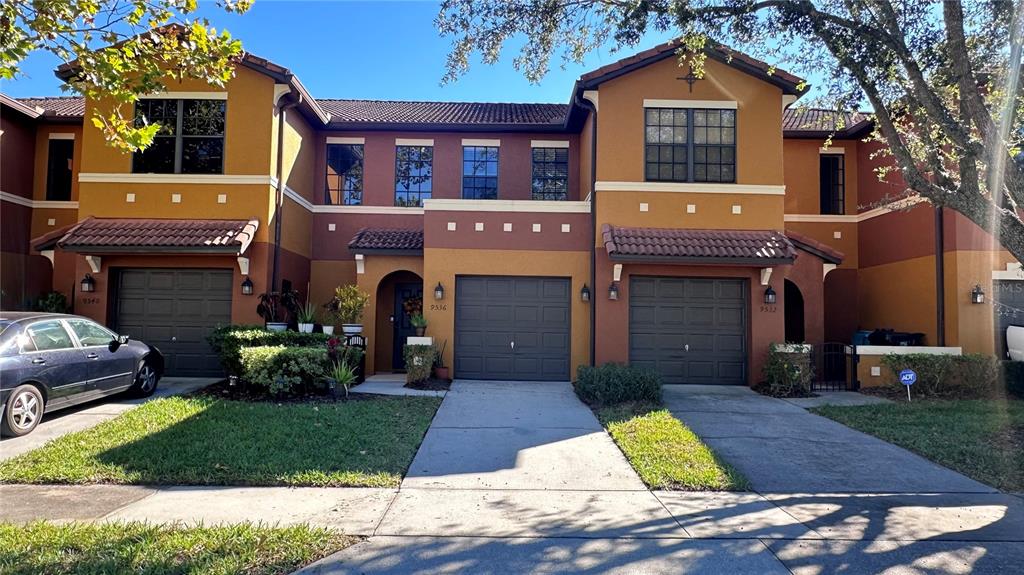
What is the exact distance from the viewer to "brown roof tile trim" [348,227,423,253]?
1247 centimetres

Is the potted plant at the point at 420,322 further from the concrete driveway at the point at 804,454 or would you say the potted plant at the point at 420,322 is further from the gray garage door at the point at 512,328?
the concrete driveway at the point at 804,454

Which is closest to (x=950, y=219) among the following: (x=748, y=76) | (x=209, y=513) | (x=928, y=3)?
(x=748, y=76)

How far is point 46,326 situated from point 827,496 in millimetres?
9960

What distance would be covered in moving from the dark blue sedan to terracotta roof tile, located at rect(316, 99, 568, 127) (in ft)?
27.5

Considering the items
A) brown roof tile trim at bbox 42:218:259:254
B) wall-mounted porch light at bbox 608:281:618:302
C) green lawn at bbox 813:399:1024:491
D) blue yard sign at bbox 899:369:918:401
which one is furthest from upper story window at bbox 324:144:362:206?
blue yard sign at bbox 899:369:918:401

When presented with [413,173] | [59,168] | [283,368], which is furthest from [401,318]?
[59,168]

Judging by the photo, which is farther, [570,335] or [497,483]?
[570,335]

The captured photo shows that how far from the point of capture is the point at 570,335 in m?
12.0

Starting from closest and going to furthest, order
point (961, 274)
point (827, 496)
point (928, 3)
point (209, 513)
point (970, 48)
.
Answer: point (209, 513) → point (827, 496) → point (928, 3) → point (970, 48) → point (961, 274)

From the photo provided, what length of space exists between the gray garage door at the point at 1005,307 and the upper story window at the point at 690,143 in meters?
6.17

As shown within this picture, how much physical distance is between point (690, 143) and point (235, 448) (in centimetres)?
1050

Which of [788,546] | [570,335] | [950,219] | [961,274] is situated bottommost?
[788,546]

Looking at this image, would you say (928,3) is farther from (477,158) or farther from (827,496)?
(477,158)

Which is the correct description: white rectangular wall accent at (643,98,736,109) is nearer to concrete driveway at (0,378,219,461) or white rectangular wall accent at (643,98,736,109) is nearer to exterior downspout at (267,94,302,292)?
exterior downspout at (267,94,302,292)
